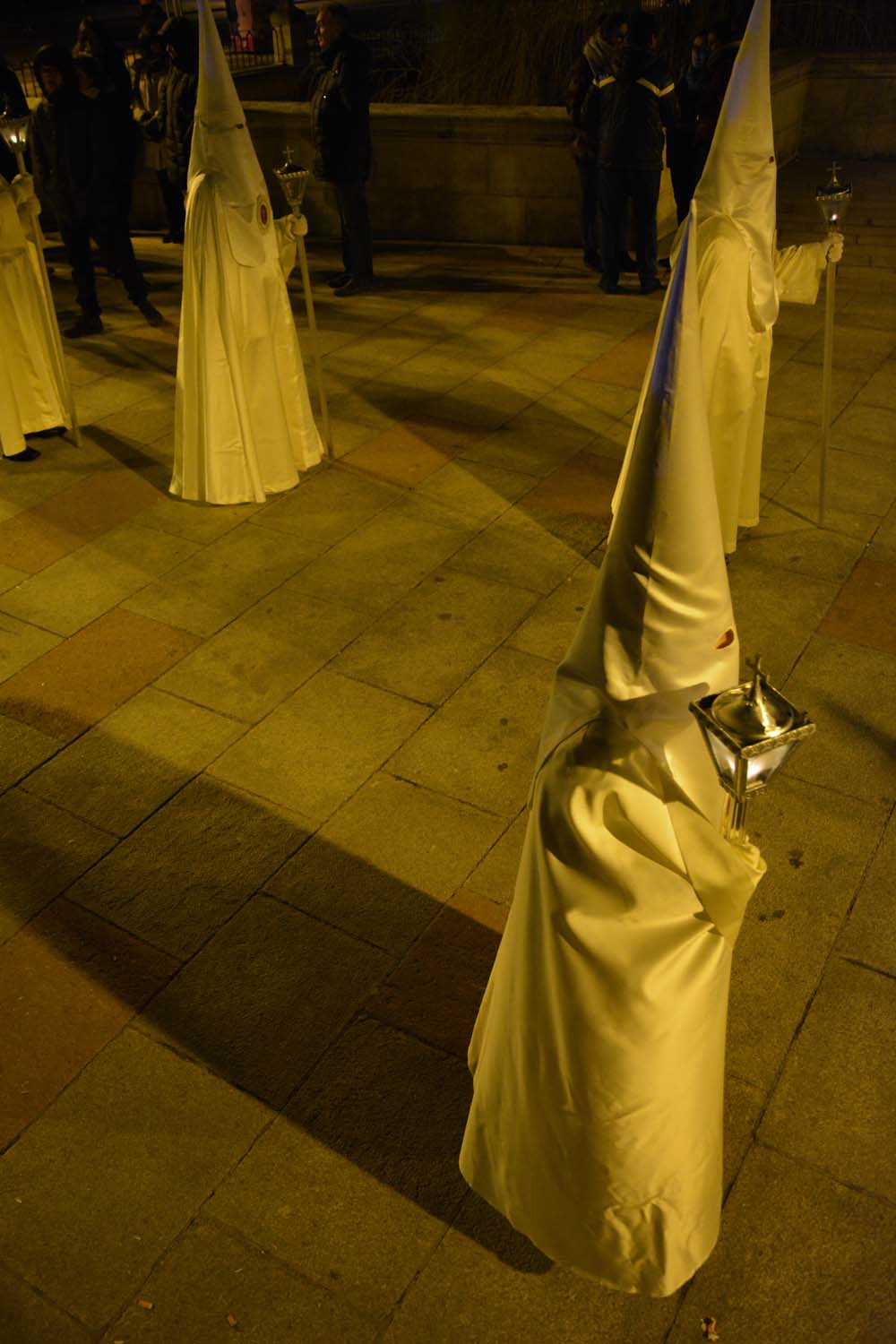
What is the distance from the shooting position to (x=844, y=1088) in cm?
325

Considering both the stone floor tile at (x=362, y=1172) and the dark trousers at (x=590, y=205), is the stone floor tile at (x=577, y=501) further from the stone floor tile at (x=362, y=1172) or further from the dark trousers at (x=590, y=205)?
the dark trousers at (x=590, y=205)

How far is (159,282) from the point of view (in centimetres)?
1062

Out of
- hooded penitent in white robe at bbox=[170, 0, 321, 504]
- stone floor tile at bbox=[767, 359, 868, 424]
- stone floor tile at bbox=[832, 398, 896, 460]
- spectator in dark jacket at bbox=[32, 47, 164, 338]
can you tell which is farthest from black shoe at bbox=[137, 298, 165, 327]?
stone floor tile at bbox=[832, 398, 896, 460]

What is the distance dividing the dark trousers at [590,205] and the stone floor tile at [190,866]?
7.37 m

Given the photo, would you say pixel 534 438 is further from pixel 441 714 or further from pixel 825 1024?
pixel 825 1024

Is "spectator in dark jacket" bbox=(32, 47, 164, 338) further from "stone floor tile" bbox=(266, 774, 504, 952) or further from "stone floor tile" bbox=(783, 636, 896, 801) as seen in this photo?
"stone floor tile" bbox=(783, 636, 896, 801)

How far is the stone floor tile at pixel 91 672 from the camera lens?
4.90m

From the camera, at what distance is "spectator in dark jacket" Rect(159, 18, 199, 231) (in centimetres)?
944

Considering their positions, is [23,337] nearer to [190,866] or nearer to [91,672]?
[91,672]

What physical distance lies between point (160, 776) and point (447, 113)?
8.67 meters

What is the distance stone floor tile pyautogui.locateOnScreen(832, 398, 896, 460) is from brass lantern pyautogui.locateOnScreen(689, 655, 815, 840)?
533 cm

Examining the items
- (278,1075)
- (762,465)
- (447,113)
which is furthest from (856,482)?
(447,113)

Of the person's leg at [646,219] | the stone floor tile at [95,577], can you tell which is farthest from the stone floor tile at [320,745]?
the person's leg at [646,219]

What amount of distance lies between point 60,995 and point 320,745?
143 cm
